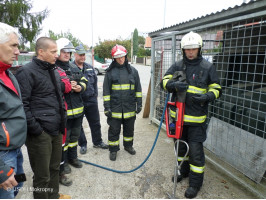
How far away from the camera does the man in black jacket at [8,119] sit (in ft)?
4.60

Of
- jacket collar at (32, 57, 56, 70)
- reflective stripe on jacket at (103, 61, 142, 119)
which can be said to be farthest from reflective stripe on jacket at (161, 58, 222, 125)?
jacket collar at (32, 57, 56, 70)

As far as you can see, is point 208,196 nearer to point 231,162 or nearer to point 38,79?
point 231,162

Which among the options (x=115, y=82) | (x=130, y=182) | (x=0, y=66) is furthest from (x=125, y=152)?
(x=0, y=66)

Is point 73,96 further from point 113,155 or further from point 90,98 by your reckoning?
point 113,155

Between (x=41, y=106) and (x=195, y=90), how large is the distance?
184 cm

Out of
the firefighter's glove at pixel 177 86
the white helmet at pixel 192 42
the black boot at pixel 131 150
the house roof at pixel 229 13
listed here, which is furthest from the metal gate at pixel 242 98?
the black boot at pixel 131 150

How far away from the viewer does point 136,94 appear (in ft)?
11.4

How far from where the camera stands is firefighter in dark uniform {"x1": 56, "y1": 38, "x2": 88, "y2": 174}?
2707 millimetres

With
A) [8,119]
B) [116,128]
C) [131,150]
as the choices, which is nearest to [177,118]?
[116,128]

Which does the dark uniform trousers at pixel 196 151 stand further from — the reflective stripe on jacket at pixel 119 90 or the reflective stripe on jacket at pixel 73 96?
the reflective stripe on jacket at pixel 73 96

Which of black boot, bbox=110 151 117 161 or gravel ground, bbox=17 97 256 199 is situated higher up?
black boot, bbox=110 151 117 161

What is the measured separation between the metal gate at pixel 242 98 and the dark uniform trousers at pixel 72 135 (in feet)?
7.68

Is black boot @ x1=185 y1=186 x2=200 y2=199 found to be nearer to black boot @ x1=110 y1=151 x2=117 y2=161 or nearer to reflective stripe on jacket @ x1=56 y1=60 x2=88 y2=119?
black boot @ x1=110 y1=151 x2=117 y2=161

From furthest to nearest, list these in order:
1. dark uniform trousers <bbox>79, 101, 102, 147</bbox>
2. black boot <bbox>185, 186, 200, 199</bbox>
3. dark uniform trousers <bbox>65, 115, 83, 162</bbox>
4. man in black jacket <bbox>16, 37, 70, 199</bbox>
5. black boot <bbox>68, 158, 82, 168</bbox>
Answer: dark uniform trousers <bbox>79, 101, 102, 147</bbox> < black boot <bbox>68, 158, 82, 168</bbox> < dark uniform trousers <bbox>65, 115, 83, 162</bbox> < black boot <bbox>185, 186, 200, 199</bbox> < man in black jacket <bbox>16, 37, 70, 199</bbox>
